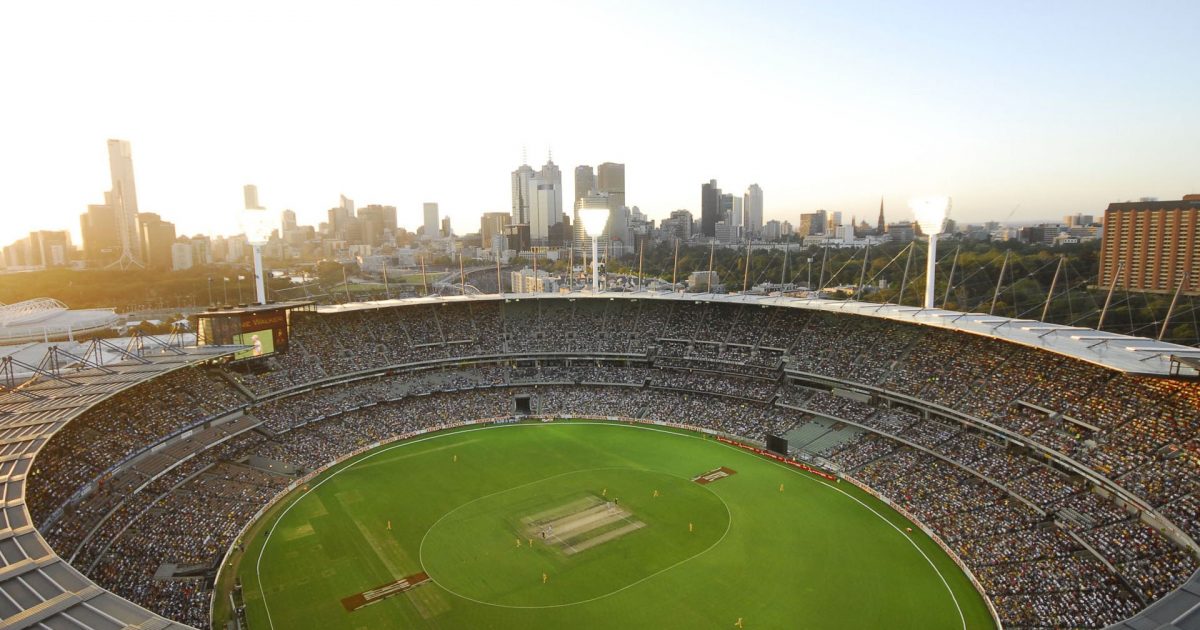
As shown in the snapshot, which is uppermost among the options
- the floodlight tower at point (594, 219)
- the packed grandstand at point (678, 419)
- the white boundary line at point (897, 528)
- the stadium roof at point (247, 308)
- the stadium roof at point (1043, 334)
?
the floodlight tower at point (594, 219)

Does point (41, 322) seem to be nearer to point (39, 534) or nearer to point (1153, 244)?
point (39, 534)

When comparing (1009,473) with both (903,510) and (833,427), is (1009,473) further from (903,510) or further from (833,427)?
(833,427)

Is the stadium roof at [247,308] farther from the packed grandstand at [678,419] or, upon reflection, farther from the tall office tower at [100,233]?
the tall office tower at [100,233]

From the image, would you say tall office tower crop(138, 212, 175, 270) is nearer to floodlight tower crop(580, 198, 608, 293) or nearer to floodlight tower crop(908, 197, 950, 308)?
floodlight tower crop(580, 198, 608, 293)

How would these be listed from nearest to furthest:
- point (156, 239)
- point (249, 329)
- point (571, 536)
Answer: point (571, 536) < point (249, 329) < point (156, 239)

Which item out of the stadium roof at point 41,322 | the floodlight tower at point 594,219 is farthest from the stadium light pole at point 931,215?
the stadium roof at point 41,322

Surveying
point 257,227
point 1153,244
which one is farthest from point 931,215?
point 257,227

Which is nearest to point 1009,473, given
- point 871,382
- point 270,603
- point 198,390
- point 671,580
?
point 871,382

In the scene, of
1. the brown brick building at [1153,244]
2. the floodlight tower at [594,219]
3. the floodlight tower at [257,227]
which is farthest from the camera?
the floodlight tower at [594,219]
